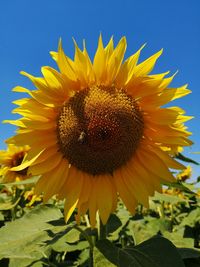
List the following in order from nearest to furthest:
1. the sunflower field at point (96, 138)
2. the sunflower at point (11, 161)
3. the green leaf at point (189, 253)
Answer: the sunflower field at point (96, 138) < the green leaf at point (189, 253) < the sunflower at point (11, 161)

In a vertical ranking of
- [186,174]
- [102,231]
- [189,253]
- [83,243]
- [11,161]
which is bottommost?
[189,253]

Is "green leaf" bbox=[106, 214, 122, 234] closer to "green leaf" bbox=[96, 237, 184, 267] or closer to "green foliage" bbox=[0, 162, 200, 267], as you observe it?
"green foliage" bbox=[0, 162, 200, 267]

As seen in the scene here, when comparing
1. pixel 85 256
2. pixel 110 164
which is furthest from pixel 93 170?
pixel 85 256

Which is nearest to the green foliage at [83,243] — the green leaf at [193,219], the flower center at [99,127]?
the flower center at [99,127]

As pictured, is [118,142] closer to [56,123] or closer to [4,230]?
[56,123]

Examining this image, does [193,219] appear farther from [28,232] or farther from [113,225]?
[28,232]

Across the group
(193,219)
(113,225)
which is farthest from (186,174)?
(113,225)

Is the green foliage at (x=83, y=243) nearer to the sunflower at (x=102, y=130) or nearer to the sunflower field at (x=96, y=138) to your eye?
the sunflower field at (x=96, y=138)
